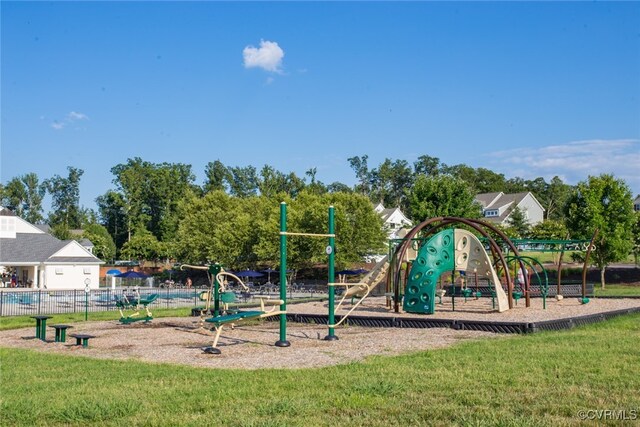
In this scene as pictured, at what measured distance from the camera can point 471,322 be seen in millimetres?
17781

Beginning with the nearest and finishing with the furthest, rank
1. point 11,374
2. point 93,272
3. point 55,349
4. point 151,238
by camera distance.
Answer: point 11,374, point 55,349, point 93,272, point 151,238

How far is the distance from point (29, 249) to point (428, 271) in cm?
4578

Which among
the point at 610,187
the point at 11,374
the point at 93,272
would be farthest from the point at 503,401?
the point at 93,272

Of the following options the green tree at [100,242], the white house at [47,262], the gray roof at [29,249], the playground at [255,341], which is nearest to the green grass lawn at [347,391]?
the playground at [255,341]

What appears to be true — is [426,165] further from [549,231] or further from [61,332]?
[61,332]

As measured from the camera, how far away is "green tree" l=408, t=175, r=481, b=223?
47.2 metres

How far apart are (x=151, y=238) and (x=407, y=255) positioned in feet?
214

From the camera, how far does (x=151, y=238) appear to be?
84000mm

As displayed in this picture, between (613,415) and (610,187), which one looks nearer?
(613,415)

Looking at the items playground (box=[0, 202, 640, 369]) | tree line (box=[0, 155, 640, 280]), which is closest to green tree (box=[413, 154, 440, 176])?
tree line (box=[0, 155, 640, 280])

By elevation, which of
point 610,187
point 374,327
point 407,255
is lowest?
point 374,327

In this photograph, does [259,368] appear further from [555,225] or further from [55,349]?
[555,225]
